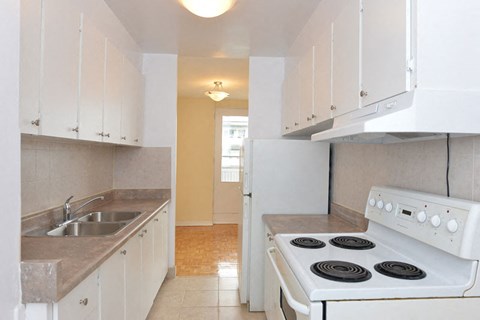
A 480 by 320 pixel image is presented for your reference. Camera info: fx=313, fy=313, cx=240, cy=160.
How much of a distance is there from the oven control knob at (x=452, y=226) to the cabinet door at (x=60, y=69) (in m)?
1.66

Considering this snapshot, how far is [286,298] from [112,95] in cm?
181

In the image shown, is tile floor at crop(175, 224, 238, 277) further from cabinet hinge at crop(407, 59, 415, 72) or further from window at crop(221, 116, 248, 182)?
cabinet hinge at crop(407, 59, 415, 72)

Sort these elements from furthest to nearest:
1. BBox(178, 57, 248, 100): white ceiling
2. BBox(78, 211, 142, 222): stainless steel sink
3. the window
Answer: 1. the window
2. BBox(178, 57, 248, 100): white ceiling
3. BBox(78, 211, 142, 222): stainless steel sink

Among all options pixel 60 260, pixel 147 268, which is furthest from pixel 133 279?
pixel 60 260

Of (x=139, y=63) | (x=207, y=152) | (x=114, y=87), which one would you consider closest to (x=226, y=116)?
(x=207, y=152)

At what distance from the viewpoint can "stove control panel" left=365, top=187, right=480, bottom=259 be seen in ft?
3.51

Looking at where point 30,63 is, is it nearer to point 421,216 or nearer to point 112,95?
point 112,95

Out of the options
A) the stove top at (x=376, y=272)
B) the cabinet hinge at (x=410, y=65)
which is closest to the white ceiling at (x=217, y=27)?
the cabinet hinge at (x=410, y=65)

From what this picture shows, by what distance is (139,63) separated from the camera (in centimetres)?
325

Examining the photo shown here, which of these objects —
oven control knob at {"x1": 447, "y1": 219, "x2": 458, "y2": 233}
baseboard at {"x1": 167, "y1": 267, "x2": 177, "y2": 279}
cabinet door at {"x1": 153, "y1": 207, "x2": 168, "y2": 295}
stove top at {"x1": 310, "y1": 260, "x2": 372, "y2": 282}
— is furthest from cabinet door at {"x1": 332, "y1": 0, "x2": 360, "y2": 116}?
baseboard at {"x1": 167, "y1": 267, "x2": 177, "y2": 279}

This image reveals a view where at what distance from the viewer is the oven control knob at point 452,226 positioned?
1115mm

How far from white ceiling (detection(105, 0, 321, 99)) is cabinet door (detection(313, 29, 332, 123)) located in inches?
18.0

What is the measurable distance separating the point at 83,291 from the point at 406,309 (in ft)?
4.00

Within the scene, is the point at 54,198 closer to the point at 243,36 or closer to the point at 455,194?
the point at 243,36
